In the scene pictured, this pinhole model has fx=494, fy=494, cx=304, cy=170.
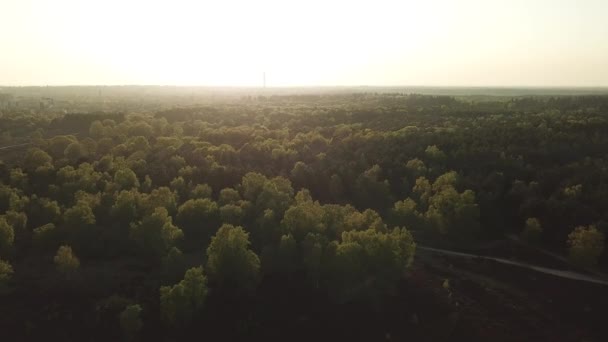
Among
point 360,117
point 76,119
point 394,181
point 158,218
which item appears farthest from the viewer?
point 360,117

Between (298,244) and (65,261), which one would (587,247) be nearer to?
(298,244)

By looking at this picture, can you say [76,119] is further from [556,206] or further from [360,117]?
[556,206]

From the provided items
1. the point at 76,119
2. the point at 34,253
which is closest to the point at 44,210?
the point at 34,253

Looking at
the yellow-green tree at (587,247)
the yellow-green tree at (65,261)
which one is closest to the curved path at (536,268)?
the yellow-green tree at (587,247)

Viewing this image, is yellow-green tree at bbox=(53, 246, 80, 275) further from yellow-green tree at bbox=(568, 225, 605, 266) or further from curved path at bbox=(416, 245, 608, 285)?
yellow-green tree at bbox=(568, 225, 605, 266)

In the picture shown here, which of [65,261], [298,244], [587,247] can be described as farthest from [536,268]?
[65,261]

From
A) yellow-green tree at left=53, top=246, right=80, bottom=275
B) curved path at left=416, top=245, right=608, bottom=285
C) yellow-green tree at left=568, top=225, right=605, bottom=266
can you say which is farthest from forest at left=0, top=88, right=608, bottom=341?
curved path at left=416, top=245, right=608, bottom=285

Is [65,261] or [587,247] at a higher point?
[65,261]

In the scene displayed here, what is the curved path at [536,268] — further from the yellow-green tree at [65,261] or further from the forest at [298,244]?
the yellow-green tree at [65,261]
